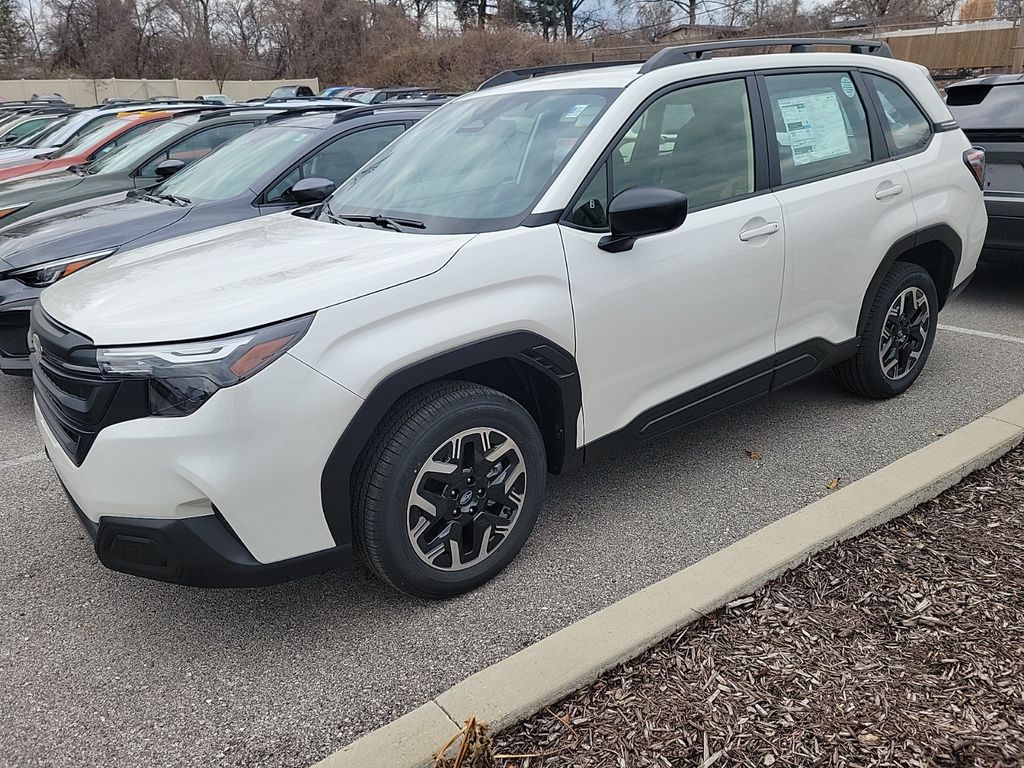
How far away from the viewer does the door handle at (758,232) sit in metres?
3.57

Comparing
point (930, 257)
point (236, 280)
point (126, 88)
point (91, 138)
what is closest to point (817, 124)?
point (930, 257)

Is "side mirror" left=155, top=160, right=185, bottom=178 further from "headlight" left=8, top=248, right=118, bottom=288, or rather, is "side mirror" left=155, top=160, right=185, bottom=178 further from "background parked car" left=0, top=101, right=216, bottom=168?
"background parked car" left=0, top=101, right=216, bottom=168

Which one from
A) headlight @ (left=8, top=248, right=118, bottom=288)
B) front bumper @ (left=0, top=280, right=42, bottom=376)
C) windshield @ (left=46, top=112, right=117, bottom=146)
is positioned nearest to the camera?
front bumper @ (left=0, top=280, right=42, bottom=376)

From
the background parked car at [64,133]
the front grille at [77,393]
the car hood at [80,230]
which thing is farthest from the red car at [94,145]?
the front grille at [77,393]

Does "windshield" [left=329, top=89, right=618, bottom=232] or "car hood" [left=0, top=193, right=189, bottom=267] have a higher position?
"windshield" [left=329, top=89, right=618, bottom=232]

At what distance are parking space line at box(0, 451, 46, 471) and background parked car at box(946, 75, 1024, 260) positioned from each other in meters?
6.48

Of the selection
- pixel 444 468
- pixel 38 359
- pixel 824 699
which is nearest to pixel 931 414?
pixel 824 699

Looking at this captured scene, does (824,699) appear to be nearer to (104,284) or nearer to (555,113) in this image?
(555,113)

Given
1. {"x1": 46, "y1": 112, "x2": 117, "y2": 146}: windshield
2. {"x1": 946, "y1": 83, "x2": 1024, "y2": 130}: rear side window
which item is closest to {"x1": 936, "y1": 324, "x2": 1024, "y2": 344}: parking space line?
{"x1": 946, "y1": 83, "x2": 1024, "y2": 130}: rear side window

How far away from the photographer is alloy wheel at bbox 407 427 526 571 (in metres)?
2.81

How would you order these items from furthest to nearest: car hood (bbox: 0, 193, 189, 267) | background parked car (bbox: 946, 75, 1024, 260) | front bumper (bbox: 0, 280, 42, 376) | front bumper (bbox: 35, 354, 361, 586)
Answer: background parked car (bbox: 946, 75, 1024, 260), car hood (bbox: 0, 193, 189, 267), front bumper (bbox: 0, 280, 42, 376), front bumper (bbox: 35, 354, 361, 586)

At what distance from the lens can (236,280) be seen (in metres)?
2.80

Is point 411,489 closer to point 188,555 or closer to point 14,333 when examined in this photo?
point 188,555

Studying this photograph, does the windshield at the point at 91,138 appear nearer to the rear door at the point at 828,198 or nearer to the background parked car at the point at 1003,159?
the rear door at the point at 828,198
